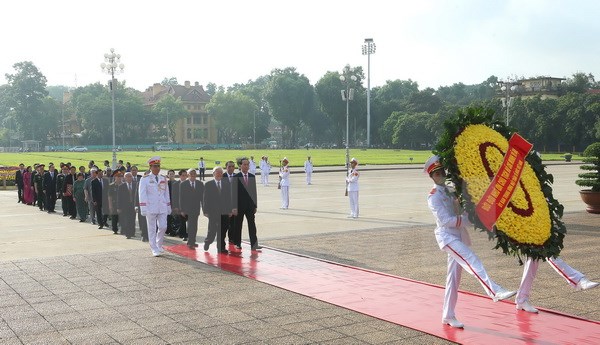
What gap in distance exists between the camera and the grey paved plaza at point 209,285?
673 centimetres

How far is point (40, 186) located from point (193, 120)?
10747cm

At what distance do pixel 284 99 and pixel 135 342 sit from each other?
112 meters

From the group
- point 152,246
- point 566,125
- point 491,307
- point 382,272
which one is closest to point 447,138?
point 491,307

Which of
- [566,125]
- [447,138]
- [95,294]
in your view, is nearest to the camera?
[447,138]

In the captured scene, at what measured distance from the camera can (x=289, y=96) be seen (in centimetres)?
11669

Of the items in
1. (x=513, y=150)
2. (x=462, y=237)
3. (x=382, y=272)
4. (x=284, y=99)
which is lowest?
(x=382, y=272)

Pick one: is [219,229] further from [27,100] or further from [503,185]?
[27,100]

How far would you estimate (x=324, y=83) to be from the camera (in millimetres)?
111750

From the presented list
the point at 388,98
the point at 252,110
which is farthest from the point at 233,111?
the point at 388,98

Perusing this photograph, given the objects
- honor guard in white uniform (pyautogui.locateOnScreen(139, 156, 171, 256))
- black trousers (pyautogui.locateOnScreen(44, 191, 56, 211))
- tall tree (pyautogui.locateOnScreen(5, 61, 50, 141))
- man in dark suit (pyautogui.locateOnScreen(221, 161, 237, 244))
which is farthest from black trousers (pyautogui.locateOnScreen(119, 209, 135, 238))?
Answer: tall tree (pyautogui.locateOnScreen(5, 61, 50, 141))

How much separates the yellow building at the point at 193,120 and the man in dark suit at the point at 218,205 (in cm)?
11378

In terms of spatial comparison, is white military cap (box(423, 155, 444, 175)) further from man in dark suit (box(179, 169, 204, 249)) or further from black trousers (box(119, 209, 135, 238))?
black trousers (box(119, 209, 135, 238))

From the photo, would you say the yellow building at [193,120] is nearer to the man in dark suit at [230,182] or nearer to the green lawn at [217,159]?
the green lawn at [217,159]

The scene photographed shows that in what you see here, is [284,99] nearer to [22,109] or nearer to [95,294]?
[22,109]
